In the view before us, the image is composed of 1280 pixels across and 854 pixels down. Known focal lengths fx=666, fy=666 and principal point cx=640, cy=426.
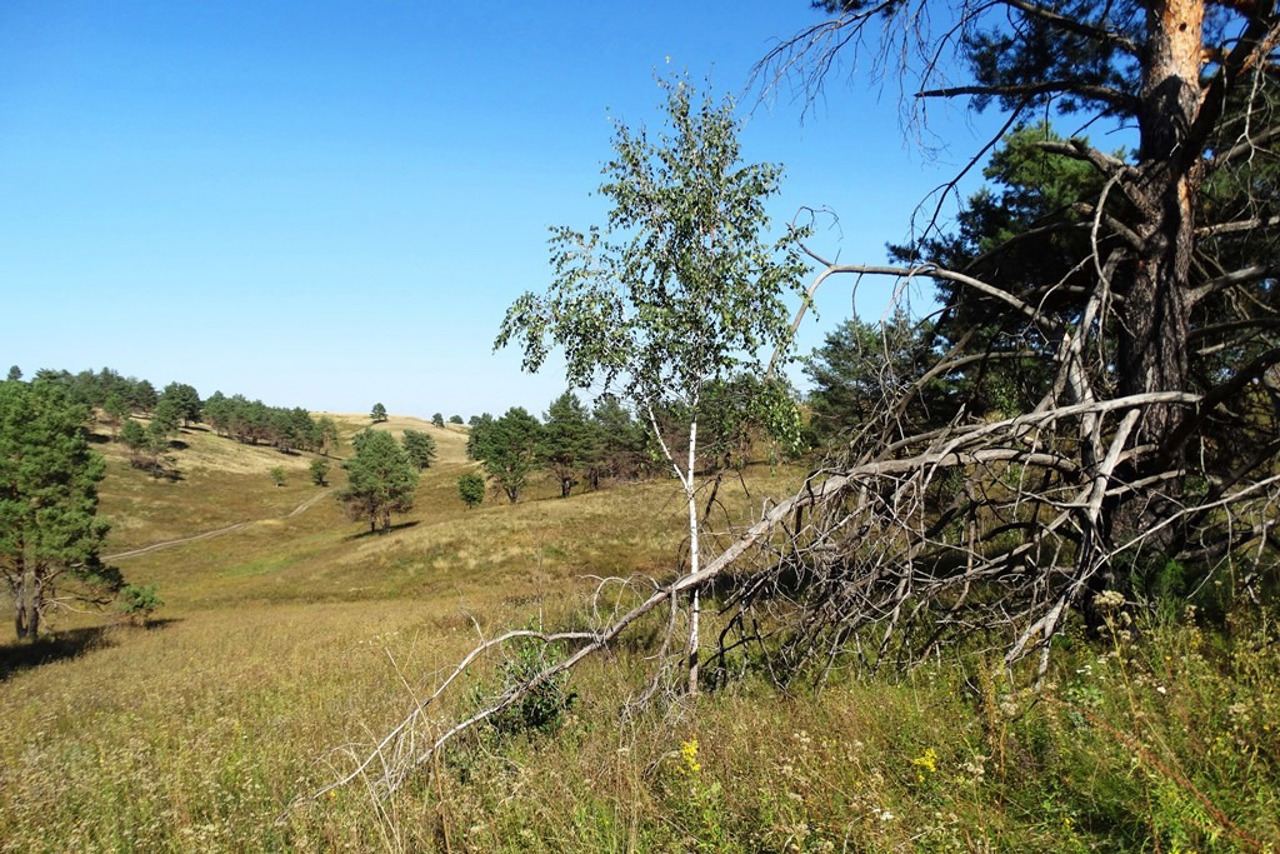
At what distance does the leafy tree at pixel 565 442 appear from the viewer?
210 feet

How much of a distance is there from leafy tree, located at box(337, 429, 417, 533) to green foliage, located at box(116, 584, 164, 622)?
30216mm

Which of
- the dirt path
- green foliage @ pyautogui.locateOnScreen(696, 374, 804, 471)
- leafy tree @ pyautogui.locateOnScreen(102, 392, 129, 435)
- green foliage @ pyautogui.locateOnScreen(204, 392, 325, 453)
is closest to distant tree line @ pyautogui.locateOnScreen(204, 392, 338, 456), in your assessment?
green foliage @ pyautogui.locateOnScreen(204, 392, 325, 453)

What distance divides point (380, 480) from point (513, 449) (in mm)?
12695

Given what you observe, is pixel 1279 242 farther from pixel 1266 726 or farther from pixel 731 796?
pixel 731 796

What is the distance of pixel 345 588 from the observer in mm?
38188

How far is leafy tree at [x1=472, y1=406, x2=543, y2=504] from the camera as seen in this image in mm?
65500

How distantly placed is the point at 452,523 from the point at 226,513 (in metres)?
52.2

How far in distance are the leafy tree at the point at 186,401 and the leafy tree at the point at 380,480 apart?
75.5m

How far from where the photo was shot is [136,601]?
96.8ft

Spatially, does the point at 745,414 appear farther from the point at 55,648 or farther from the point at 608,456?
the point at 608,456

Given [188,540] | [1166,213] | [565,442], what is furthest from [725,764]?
[188,540]

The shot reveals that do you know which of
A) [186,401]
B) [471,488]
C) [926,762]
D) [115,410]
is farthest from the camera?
[186,401]

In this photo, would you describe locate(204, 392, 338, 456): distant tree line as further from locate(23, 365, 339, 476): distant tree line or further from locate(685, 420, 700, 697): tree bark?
locate(685, 420, 700, 697): tree bark

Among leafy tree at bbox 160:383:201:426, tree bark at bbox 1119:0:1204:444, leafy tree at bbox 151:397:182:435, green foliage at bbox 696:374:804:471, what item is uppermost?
leafy tree at bbox 160:383:201:426
